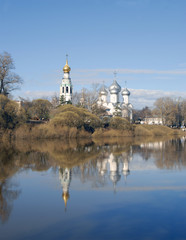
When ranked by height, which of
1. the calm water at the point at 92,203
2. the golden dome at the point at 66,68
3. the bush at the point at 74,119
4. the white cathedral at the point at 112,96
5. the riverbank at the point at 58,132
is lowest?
the calm water at the point at 92,203

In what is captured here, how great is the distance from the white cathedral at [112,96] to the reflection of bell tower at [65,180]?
55.1 metres

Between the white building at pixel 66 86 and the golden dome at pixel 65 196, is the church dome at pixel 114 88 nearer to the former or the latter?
the white building at pixel 66 86

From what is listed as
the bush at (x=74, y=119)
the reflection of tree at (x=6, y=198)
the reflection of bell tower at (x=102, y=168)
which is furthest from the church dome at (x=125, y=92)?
the reflection of tree at (x=6, y=198)

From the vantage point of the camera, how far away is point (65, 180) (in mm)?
12242

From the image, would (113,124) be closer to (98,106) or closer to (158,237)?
(98,106)

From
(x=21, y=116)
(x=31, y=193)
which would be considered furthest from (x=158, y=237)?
(x=21, y=116)

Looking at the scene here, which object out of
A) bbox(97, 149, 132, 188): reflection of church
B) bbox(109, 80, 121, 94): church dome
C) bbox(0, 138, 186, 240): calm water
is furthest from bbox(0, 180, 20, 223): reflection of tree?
bbox(109, 80, 121, 94): church dome

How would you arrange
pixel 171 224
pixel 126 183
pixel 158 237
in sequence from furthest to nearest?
1. pixel 126 183
2. pixel 171 224
3. pixel 158 237

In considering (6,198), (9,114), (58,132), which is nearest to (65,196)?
(6,198)

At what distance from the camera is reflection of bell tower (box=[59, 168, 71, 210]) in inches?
388

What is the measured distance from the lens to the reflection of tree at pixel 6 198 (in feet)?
26.3

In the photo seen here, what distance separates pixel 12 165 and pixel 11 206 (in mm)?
7703

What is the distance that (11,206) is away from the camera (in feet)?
28.7

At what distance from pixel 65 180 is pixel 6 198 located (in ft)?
10.1
